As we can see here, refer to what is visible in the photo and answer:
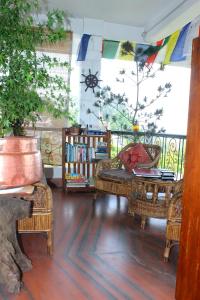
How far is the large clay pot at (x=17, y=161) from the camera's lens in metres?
1.26

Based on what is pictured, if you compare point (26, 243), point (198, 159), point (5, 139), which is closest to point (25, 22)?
point (5, 139)

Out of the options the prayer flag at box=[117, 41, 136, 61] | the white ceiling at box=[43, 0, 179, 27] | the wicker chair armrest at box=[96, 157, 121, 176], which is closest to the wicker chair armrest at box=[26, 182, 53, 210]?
the wicker chair armrest at box=[96, 157, 121, 176]

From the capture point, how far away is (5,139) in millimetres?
1257

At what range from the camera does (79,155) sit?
470 centimetres

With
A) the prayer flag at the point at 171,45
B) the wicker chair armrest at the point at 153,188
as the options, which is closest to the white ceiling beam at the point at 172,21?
the prayer flag at the point at 171,45

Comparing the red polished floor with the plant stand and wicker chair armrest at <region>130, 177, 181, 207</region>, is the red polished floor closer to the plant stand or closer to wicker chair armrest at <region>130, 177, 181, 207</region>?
the plant stand

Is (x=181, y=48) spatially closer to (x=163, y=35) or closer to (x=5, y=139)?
(x=163, y=35)

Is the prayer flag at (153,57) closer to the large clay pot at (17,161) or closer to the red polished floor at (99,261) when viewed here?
the red polished floor at (99,261)

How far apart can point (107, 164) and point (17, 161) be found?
3.04m

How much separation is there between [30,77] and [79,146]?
354 cm

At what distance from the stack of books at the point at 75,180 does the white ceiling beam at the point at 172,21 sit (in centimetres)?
279

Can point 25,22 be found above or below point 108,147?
above

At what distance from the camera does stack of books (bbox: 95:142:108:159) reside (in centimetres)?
469

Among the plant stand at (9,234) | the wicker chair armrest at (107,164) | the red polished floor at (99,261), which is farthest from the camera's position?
the wicker chair armrest at (107,164)
